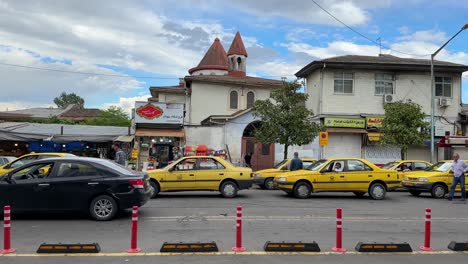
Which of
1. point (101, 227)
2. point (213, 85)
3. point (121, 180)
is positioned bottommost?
point (101, 227)

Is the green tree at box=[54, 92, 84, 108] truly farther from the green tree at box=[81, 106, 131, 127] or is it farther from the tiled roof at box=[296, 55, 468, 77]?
the tiled roof at box=[296, 55, 468, 77]

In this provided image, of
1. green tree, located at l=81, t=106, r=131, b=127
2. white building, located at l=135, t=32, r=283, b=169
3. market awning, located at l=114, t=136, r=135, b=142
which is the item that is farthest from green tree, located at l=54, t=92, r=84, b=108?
market awning, located at l=114, t=136, r=135, b=142

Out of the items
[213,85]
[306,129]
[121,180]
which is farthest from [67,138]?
[121,180]

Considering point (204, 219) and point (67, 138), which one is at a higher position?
point (67, 138)

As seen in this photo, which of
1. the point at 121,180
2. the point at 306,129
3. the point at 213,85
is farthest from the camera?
the point at 213,85

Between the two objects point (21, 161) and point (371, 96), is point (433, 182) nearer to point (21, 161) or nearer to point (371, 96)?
point (371, 96)

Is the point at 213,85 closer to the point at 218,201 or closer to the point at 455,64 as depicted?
the point at 455,64

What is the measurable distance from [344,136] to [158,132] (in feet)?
39.6

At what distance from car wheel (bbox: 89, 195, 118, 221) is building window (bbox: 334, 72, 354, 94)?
2200 cm

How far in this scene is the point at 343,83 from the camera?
29.7m

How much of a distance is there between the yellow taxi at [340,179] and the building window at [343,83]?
14.3m

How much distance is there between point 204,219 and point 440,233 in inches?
206

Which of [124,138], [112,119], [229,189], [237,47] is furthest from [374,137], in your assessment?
[112,119]

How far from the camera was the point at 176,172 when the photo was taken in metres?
15.0
